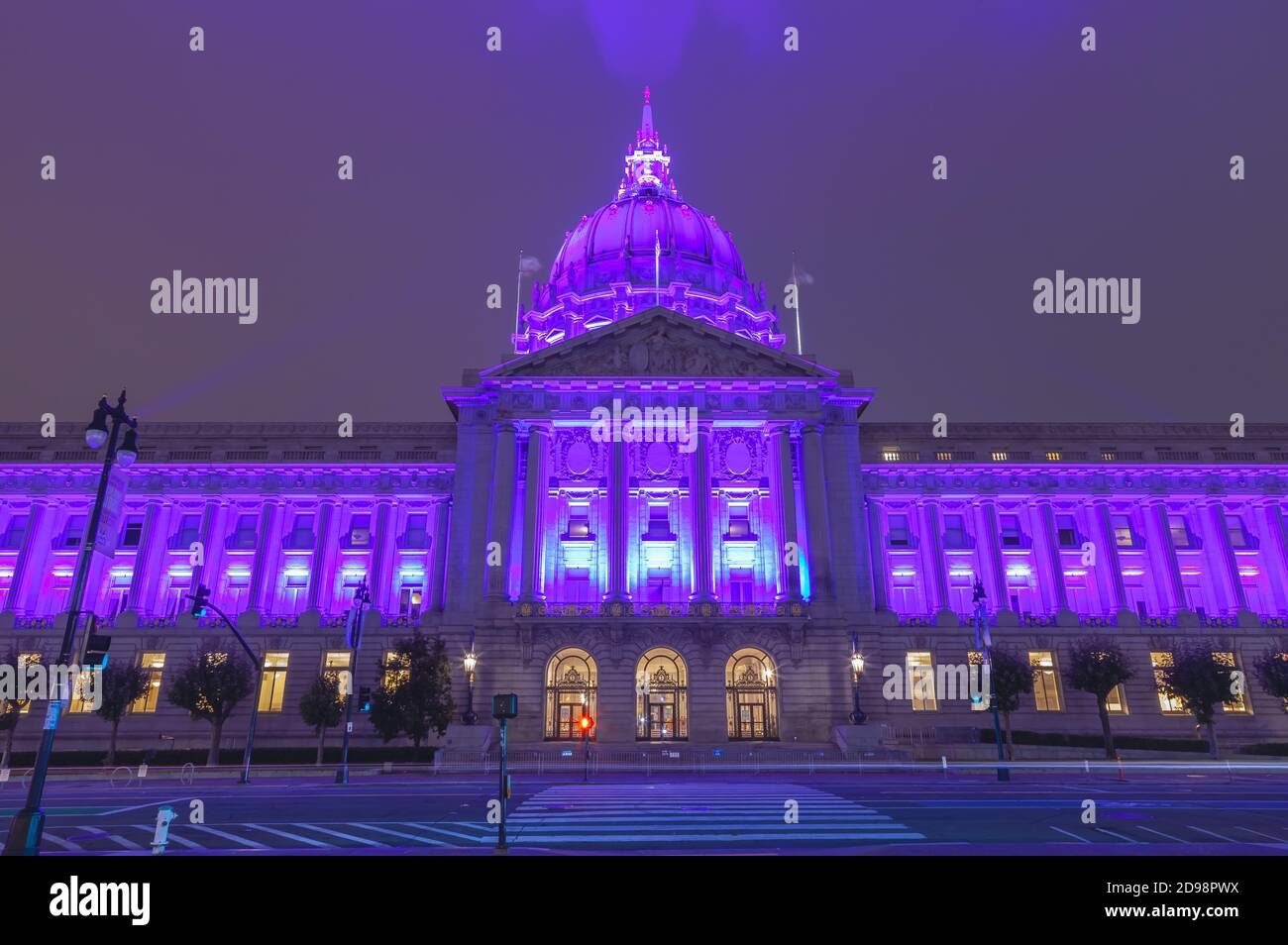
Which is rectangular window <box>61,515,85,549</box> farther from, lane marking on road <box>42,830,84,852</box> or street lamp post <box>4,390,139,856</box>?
street lamp post <box>4,390,139,856</box>

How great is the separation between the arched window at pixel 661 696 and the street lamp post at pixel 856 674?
9908mm

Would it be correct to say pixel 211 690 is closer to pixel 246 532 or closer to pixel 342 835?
pixel 246 532

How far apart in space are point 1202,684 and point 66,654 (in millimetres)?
52693

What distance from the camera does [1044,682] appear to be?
53.0m

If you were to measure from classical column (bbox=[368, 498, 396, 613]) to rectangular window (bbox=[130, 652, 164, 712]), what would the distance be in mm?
11769

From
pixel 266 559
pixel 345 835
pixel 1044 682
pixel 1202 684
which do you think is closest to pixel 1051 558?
pixel 1044 682

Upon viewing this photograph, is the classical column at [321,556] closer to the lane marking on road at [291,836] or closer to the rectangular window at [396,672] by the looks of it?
the rectangular window at [396,672]

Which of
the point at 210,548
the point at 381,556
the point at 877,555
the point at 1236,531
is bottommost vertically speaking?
the point at 877,555

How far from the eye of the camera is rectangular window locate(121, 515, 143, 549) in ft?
188
